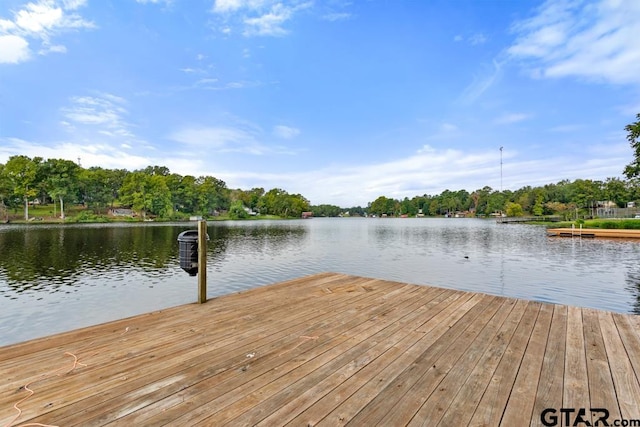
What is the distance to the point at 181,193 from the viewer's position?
6525 cm

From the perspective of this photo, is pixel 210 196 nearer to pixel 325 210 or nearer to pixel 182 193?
pixel 182 193

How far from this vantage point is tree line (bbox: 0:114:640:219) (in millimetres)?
46312

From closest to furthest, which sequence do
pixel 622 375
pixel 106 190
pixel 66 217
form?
pixel 622 375
pixel 66 217
pixel 106 190

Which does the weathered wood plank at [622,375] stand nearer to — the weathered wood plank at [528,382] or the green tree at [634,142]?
the weathered wood plank at [528,382]

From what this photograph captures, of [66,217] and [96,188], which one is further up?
[96,188]

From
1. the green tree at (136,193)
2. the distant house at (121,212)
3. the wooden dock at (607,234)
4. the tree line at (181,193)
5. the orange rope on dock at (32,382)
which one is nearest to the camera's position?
the orange rope on dock at (32,382)

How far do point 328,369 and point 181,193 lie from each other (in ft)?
232

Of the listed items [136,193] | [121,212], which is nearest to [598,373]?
[136,193]

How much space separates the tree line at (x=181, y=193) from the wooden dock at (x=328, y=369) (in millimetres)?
38832

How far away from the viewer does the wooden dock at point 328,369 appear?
4.96 ft

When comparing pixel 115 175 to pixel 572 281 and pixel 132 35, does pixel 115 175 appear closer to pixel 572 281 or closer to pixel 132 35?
pixel 132 35

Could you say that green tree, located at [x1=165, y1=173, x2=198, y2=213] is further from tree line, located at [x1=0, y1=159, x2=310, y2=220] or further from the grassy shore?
the grassy shore

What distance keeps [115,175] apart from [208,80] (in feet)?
168

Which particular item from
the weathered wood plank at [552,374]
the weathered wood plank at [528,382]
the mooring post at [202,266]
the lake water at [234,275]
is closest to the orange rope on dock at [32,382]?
the mooring post at [202,266]
